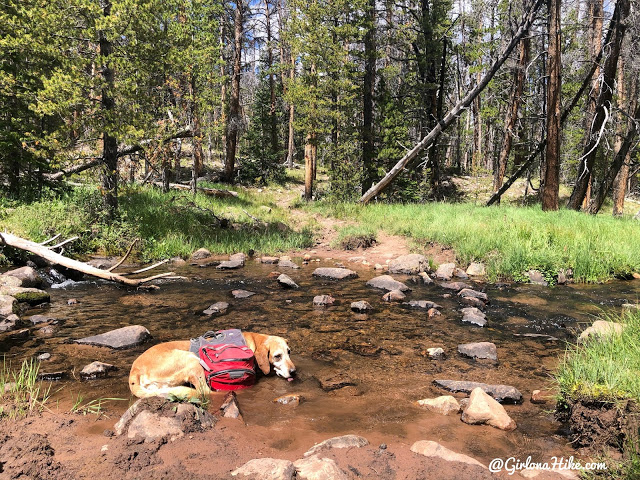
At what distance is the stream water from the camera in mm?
3385

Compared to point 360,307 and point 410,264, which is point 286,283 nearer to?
point 360,307

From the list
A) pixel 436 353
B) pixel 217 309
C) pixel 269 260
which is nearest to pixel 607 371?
pixel 436 353

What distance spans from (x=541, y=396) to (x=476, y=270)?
6.24 metres

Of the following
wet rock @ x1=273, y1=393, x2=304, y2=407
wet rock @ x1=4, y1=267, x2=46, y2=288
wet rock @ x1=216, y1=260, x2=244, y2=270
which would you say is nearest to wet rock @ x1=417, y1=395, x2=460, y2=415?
wet rock @ x1=273, y1=393, x2=304, y2=407

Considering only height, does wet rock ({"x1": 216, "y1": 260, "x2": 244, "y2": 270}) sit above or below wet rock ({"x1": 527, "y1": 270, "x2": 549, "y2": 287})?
below

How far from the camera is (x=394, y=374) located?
4.53m

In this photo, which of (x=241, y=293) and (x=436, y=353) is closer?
(x=436, y=353)

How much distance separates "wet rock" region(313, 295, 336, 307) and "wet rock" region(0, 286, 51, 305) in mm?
4870

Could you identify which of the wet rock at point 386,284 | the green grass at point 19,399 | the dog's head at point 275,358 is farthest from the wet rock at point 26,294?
the wet rock at point 386,284

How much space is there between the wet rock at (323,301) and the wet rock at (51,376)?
4.14m

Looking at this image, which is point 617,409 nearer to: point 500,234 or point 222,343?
point 222,343

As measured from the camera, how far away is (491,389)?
3.97 meters

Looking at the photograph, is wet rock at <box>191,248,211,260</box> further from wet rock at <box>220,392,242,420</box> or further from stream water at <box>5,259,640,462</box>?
wet rock at <box>220,392,242,420</box>

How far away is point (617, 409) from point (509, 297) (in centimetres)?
532
